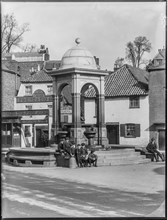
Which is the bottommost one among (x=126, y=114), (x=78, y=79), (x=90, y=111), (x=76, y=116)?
(x=76, y=116)

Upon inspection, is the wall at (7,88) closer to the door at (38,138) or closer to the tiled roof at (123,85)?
the door at (38,138)

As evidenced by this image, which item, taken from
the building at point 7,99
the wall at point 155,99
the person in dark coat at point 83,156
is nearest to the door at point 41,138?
the building at point 7,99

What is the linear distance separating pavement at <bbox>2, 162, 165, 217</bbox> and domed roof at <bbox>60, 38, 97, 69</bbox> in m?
6.42

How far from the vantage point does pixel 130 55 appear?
10.8 metres

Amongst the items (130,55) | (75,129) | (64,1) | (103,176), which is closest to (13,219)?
(64,1)

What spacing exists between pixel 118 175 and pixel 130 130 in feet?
58.5

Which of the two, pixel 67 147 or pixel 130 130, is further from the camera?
pixel 130 130

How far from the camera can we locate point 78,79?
22641 millimetres

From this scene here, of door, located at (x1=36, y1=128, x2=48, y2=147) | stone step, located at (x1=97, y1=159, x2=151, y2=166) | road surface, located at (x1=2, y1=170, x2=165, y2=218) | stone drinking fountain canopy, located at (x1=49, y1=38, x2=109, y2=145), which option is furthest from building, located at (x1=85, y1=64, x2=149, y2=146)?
road surface, located at (x1=2, y1=170, x2=165, y2=218)

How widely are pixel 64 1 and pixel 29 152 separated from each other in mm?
14179

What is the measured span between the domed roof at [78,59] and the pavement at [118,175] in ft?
21.1

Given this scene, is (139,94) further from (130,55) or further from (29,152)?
(130,55)

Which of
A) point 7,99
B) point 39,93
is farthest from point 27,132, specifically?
A: point 7,99

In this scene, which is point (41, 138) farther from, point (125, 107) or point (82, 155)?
point (82, 155)
